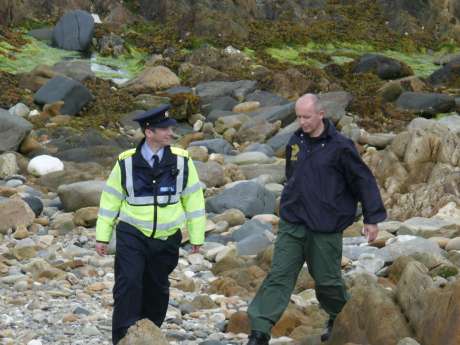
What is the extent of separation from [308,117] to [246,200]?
910cm

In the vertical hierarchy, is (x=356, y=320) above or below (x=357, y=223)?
above

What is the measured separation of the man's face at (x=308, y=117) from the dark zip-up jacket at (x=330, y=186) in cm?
11

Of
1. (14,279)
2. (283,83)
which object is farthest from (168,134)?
(283,83)

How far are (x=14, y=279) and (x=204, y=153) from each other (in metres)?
10.3

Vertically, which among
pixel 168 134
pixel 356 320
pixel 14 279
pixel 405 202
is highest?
pixel 168 134

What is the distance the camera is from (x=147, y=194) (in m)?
7.67

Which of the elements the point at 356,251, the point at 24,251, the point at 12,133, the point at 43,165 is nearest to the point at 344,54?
the point at 12,133

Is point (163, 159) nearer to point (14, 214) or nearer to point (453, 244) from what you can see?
point (453, 244)

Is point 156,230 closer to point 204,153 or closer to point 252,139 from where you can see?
point 204,153

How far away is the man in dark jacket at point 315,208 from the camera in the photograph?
7766mm

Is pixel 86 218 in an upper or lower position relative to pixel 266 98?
upper

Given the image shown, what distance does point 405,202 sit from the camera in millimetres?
16797

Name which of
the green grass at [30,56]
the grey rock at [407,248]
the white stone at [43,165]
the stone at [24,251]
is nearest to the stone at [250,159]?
the white stone at [43,165]

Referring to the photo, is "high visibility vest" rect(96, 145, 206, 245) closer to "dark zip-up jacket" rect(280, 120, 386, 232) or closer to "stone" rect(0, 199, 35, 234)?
"dark zip-up jacket" rect(280, 120, 386, 232)
